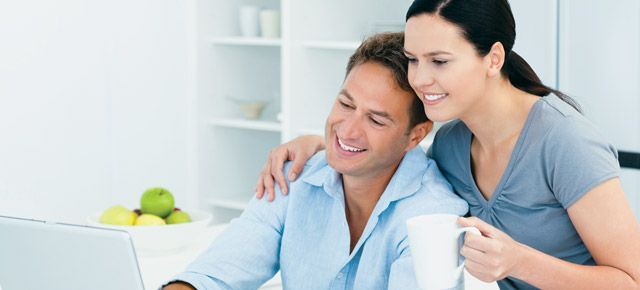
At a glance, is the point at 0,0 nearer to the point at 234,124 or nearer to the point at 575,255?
the point at 234,124

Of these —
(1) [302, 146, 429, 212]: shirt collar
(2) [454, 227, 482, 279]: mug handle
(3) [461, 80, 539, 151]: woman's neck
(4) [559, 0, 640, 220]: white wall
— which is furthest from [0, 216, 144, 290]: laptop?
(4) [559, 0, 640, 220]: white wall

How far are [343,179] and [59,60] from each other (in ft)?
8.05

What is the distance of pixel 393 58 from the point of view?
5.78 feet

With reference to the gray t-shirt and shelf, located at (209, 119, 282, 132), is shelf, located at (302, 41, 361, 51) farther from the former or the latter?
the gray t-shirt

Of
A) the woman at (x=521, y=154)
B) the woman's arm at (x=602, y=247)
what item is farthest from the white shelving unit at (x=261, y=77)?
the woman's arm at (x=602, y=247)

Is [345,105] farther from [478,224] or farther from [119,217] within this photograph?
[119,217]

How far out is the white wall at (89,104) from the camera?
391 cm

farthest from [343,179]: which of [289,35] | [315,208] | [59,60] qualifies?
[59,60]

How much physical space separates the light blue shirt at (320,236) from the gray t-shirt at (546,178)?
57 millimetres

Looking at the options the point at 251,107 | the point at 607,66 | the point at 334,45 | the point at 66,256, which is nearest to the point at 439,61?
the point at 66,256

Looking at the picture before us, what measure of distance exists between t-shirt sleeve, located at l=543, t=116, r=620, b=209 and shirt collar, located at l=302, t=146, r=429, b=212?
244 mm

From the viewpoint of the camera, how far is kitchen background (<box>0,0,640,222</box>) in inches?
155

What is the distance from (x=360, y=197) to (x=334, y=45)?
2086 millimetres

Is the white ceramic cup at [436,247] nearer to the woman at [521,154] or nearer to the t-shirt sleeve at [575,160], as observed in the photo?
the woman at [521,154]
